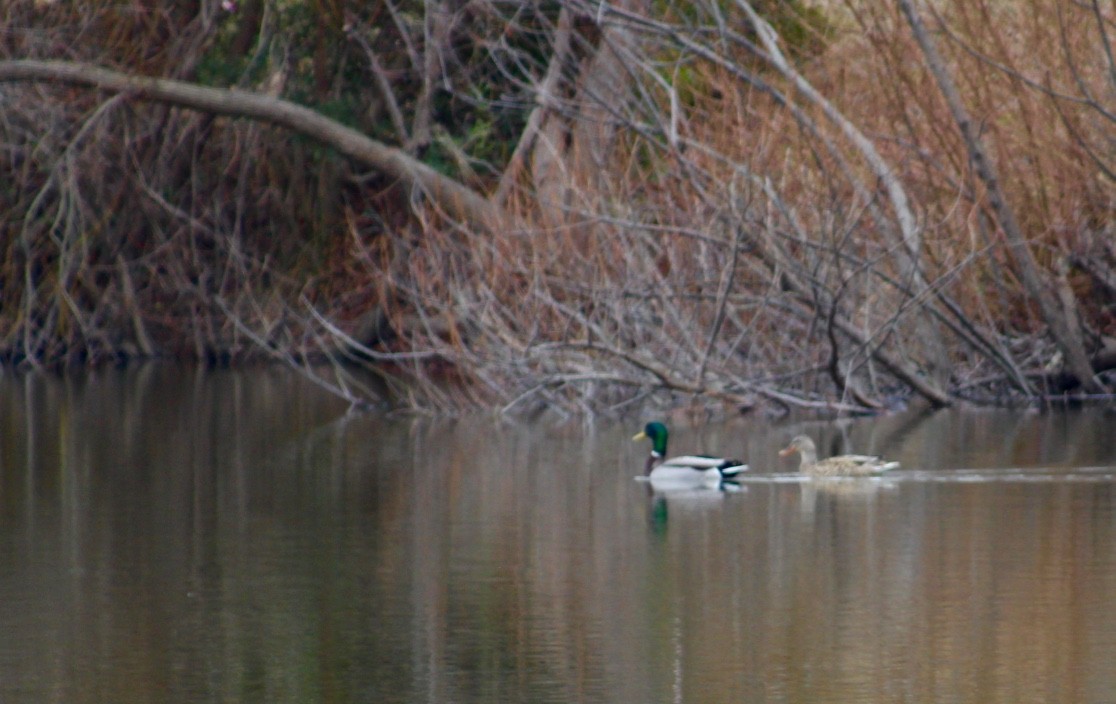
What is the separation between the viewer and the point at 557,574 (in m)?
10.2

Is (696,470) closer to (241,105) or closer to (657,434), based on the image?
(657,434)

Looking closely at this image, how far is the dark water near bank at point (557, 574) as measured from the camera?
7852 millimetres

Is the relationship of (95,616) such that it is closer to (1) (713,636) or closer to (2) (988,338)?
(1) (713,636)

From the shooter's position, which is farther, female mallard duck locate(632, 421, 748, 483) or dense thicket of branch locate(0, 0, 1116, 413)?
dense thicket of branch locate(0, 0, 1116, 413)

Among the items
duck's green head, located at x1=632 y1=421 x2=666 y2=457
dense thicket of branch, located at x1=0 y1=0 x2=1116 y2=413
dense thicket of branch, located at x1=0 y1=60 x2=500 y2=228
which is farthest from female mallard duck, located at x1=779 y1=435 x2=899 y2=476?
dense thicket of branch, located at x1=0 y1=60 x2=500 y2=228

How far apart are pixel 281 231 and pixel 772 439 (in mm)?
15125

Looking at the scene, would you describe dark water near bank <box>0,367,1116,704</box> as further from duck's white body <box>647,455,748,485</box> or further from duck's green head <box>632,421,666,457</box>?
duck's green head <box>632,421,666,457</box>

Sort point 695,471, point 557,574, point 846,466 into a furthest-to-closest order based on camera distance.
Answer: point 846,466, point 695,471, point 557,574

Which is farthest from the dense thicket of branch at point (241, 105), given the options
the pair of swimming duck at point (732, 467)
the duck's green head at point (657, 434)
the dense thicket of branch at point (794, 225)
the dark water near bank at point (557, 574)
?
the pair of swimming duck at point (732, 467)

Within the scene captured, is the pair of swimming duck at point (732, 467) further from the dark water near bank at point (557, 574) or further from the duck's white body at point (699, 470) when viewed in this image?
the dark water near bank at point (557, 574)

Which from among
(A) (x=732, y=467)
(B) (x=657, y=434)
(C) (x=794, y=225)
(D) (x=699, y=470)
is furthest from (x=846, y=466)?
(C) (x=794, y=225)

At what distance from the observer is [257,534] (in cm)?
1195

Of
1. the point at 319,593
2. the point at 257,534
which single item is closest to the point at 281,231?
the point at 257,534

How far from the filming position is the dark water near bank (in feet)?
25.8
